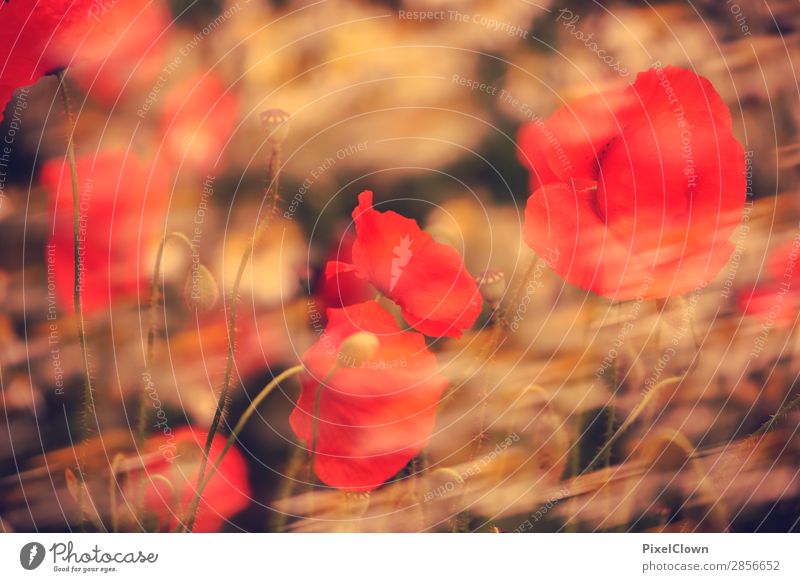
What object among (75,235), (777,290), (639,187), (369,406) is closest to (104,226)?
(75,235)

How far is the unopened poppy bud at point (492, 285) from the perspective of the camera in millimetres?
533

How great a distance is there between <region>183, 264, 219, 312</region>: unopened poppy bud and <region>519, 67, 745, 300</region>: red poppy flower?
27cm

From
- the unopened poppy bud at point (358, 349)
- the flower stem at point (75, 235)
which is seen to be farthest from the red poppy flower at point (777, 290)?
the flower stem at point (75, 235)

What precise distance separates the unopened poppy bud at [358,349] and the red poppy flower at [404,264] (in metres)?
0.04

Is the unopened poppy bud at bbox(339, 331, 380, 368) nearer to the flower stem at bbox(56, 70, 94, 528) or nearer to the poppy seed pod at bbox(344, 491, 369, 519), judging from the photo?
the poppy seed pod at bbox(344, 491, 369, 519)

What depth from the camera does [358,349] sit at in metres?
0.53

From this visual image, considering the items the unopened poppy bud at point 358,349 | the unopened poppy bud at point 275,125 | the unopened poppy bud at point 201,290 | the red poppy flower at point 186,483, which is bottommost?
the red poppy flower at point 186,483

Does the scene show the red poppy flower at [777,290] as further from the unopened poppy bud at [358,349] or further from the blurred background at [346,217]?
the unopened poppy bud at [358,349]

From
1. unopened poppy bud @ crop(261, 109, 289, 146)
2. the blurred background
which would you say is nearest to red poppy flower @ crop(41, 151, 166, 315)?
the blurred background

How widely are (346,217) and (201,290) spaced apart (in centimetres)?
14

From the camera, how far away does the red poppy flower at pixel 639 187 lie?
53 centimetres

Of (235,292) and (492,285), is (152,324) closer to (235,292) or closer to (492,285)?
(235,292)

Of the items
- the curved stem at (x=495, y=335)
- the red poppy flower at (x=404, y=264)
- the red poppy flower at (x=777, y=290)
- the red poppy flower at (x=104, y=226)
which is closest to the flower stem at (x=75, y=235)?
the red poppy flower at (x=104, y=226)

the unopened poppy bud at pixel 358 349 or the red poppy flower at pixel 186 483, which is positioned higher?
the unopened poppy bud at pixel 358 349
